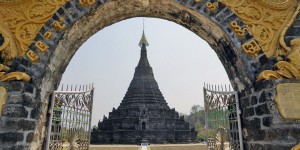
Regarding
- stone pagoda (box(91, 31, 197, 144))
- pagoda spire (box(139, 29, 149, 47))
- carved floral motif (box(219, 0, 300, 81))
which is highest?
pagoda spire (box(139, 29, 149, 47))

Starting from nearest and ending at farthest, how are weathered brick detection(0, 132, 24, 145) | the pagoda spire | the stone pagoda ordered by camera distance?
weathered brick detection(0, 132, 24, 145), the stone pagoda, the pagoda spire

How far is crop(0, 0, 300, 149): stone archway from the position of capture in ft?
12.4

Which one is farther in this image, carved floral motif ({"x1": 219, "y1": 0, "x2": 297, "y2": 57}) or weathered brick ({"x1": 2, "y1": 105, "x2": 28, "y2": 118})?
carved floral motif ({"x1": 219, "y1": 0, "x2": 297, "y2": 57})

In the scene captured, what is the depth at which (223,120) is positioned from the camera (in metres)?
5.06

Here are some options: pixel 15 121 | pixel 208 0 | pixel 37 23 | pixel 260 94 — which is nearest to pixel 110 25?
pixel 37 23

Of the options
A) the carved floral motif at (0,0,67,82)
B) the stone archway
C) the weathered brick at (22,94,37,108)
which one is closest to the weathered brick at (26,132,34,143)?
the stone archway

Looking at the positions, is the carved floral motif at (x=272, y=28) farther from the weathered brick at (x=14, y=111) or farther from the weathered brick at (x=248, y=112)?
the weathered brick at (x=14, y=111)

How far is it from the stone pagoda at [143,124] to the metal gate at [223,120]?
16.9 meters

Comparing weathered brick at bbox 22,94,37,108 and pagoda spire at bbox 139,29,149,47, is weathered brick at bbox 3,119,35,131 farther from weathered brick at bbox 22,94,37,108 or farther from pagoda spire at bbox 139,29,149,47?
pagoda spire at bbox 139,29,149,47

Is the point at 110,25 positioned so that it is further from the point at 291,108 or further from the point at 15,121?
the point at 291,108

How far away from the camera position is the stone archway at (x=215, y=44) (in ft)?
12.4

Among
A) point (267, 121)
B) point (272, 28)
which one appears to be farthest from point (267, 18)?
point (267, 121)

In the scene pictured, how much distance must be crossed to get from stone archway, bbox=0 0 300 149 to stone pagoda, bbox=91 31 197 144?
18.2m

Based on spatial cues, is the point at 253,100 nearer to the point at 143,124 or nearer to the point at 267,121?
the point at 267,121
